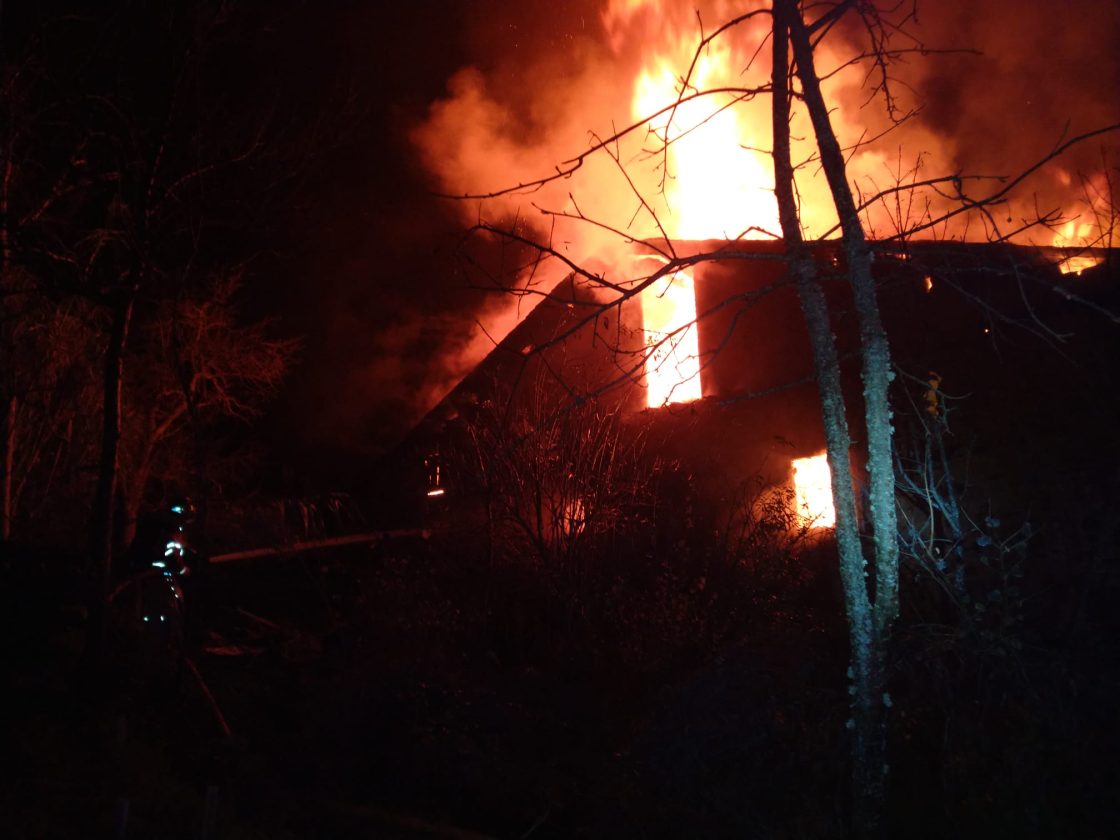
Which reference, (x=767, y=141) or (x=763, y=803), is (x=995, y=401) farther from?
(x=767, y=141)

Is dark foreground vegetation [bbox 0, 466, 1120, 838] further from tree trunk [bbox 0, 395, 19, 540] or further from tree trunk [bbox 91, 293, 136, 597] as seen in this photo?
tree trunk [bbox 0, 395, 19, 540]

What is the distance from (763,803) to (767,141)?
15.8 meters

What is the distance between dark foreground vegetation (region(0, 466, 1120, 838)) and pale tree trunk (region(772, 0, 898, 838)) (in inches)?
19.4

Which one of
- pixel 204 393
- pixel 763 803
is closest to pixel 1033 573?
pixel 763 803

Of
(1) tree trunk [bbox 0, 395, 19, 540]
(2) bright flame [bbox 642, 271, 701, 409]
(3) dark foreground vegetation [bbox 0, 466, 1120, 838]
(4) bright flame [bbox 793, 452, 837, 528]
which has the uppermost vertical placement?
(2) bright flame [bbox 642, 271, 701, 409]

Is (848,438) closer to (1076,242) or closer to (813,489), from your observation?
(813,489)

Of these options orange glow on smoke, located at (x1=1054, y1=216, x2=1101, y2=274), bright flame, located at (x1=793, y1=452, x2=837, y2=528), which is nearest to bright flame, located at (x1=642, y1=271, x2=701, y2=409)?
bright flame, located at (x1=793, y1=452, x2=837, y2=528)

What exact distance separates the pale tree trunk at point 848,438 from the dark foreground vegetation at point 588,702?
492 millimetres

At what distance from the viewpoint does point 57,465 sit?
1662cm

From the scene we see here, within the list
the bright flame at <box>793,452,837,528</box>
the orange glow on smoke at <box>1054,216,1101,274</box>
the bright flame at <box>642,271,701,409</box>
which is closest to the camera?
the bright flame at <box>793,452,837,528</box>

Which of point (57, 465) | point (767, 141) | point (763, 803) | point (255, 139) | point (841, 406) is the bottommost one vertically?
point (763, 803)

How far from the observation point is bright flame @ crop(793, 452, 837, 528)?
38.0 ft

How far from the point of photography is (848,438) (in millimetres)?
5082

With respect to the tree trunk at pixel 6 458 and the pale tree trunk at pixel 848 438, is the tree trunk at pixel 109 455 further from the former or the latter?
the pale tree trunk at pixel 848 438
